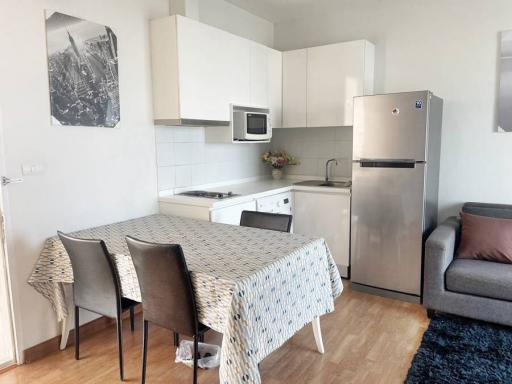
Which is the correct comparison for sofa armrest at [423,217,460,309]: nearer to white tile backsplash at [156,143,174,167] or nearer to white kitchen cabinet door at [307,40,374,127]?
white kitchen cabinet door at [307,40,374,127]

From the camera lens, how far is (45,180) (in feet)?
8.36

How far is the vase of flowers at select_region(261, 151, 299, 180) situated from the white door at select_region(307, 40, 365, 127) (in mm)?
603

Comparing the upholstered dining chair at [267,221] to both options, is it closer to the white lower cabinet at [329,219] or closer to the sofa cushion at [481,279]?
the white lower cabinet at [329,219]

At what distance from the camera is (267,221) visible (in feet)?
9.52

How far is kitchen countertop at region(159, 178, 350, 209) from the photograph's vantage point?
315 cm

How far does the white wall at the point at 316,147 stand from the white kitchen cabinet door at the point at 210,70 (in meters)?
1.04

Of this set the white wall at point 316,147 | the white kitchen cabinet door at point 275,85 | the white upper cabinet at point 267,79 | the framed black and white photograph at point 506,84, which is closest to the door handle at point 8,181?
the white upper cabinet at point 267,79

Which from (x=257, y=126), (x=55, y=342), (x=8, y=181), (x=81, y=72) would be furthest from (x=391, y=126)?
(x=55, y=342)

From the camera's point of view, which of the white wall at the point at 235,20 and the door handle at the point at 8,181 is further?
the white wall at the point at 235,20

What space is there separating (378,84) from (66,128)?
2904 millimetres

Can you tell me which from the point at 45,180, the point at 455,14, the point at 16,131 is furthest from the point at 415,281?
the point at 16,131

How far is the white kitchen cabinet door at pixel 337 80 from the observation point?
12.5ft

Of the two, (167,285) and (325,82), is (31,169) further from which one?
(325,82)

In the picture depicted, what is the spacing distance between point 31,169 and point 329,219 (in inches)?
101
